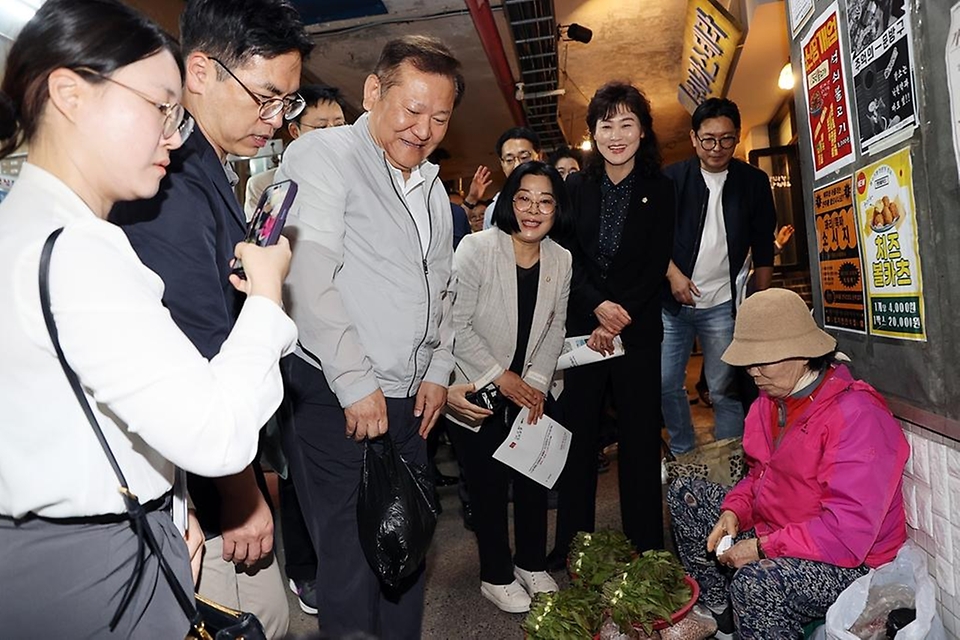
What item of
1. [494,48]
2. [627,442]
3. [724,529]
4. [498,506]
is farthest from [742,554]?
[494,48]

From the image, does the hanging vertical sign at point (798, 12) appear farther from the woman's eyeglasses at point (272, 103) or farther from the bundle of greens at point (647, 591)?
the bundle of greens at point (647, 591)

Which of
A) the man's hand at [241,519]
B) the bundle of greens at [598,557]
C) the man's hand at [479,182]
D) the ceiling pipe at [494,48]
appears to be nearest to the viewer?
the man's hand at [241,519]

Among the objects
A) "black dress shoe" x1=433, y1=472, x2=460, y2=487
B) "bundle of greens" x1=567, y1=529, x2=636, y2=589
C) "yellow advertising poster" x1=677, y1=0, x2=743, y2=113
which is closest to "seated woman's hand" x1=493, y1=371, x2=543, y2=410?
"bundle of greens" x1=567, y1=529, x2=636, y2=589

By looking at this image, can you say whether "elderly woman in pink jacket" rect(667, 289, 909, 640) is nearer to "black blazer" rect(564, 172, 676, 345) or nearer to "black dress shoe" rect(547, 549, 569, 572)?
"black blazer" rect(564, 172, 676, 345)

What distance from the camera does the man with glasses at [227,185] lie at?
1342mm

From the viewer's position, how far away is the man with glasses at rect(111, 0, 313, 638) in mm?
1342

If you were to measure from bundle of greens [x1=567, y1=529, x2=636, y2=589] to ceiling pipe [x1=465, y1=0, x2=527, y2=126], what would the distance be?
4.23 m

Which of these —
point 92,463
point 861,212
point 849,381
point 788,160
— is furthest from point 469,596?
point 788,160

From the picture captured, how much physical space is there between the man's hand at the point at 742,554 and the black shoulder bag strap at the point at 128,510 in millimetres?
1652

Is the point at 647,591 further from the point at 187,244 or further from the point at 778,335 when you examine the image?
the point at 187,244

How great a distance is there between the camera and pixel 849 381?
6.71 feet

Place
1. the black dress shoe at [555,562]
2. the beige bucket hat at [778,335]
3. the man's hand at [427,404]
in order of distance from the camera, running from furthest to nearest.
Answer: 1. the black dress shoe at [555,562]
2. the man's hand at [427,404]
3. the beige bucket hat at [778,335]

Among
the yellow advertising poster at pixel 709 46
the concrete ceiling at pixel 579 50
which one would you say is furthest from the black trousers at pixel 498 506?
the yellow advertising poster at pixel 709 46

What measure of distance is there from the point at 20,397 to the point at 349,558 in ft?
4.02
